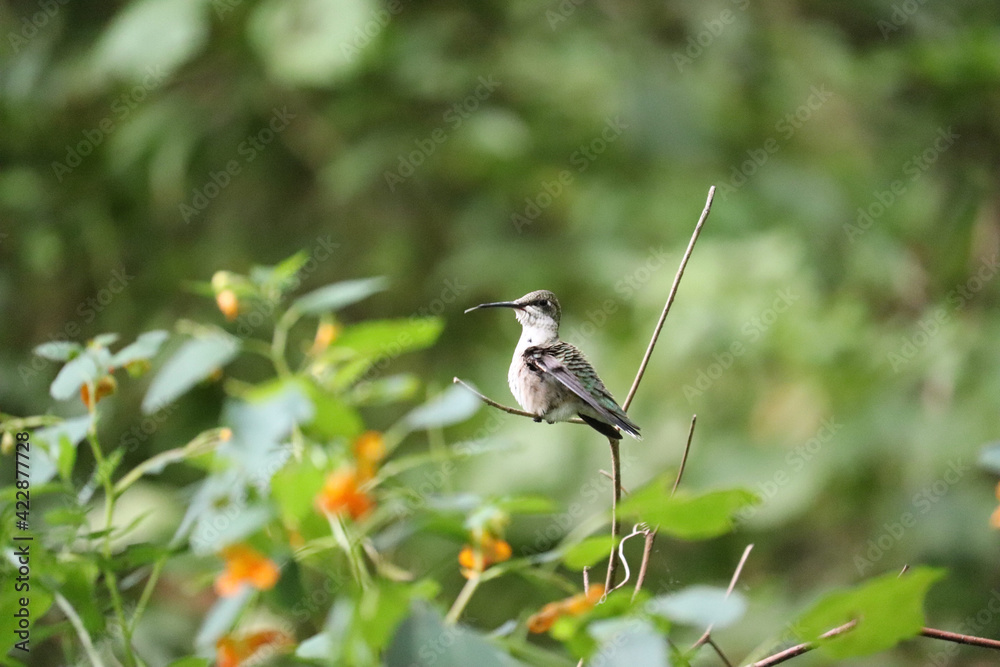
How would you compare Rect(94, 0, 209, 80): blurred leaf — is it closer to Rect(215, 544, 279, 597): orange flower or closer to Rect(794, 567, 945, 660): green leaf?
Rect(215, 544, 279, 597): orange flower

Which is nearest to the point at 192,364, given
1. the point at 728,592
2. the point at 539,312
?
the point at 728,592

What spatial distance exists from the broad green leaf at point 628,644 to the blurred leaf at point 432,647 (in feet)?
0.26

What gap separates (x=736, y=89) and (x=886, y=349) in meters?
1.74

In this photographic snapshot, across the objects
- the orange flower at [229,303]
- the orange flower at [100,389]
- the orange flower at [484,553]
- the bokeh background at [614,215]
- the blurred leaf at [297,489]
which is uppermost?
the blurred leaf at [297,489]

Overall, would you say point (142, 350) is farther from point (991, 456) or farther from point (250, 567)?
point (991, 456)

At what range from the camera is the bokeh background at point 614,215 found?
4062mm

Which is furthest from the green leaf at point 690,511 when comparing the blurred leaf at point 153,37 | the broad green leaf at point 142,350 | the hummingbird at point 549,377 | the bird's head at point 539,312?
the blurred leaf at point 153,37

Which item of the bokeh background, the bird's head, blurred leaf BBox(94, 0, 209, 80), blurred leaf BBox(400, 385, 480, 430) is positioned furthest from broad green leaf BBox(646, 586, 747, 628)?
blurred leaf BBox(94, 0, 209, 80)

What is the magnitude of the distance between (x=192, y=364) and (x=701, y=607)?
481mm

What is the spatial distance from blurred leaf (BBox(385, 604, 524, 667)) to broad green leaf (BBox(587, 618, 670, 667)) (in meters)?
0.08

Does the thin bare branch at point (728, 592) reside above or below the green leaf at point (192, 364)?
below

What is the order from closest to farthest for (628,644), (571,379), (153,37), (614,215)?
(628,644)
(571,379)
(153,37)
(614,215)

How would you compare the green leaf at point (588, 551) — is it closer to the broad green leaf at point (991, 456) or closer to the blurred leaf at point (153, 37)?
the broad green leaf at point (991, 456)

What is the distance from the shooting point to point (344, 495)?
0.71 metres
